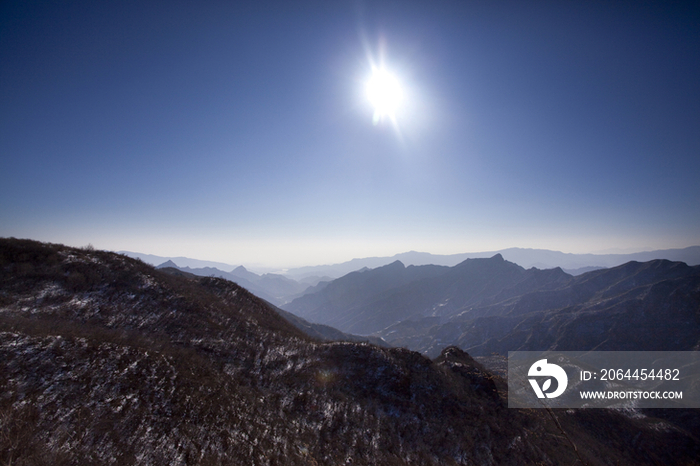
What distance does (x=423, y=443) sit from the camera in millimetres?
18859

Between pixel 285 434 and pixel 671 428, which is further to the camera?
pixel 671 428

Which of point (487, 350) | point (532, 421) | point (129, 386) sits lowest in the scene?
point (487, 350)

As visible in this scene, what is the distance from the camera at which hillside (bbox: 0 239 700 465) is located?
12242 millimetres

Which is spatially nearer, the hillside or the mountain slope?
the hillside

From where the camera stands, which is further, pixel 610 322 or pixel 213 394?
pixel 610 322

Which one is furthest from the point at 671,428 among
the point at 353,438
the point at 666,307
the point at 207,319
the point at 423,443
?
the point at 666,307

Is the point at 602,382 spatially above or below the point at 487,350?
above

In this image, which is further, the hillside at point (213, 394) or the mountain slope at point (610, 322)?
the mountain slope at point (610, 322)

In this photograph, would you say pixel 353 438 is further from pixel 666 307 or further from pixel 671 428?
pixel 666 307

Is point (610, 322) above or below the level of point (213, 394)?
below

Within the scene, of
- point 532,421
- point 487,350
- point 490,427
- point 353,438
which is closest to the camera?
point 353,438

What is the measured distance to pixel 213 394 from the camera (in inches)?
622

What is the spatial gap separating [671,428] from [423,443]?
145 feet

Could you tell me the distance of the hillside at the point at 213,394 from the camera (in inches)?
482
